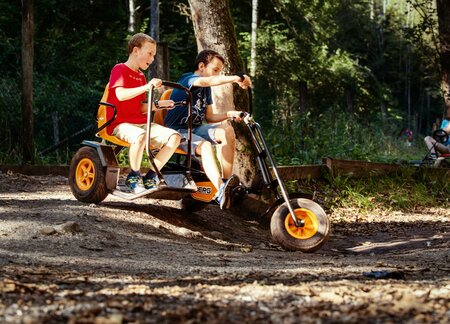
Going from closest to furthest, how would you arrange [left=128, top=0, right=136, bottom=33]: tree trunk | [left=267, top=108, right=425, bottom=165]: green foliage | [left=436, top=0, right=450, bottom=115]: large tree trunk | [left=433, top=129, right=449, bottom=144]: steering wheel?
[left=267, top=108, right=425, bottom=165]: green foliage
[left=433, top=129, right=449, bottom=144]: steering wheel
[left=436, top=0, right=450, bottom=115]: large tree trunk
[left=128, top=0, right=136, bottom=33]: tree trunk

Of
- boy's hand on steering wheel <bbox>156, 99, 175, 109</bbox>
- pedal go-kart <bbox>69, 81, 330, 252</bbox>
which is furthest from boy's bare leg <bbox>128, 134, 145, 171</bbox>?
boy's hand on steering wheel <bbox>156, 99, 175, 109</bbox>

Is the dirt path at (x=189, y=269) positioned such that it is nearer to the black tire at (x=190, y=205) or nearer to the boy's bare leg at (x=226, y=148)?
the black tire at (x=190, y=205)

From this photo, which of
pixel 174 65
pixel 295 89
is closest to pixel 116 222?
pixel 174 65

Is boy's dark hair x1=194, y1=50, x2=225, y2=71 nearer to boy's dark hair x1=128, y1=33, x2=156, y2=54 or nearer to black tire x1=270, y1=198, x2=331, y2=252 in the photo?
boy's dark hair x1=128, y1=33, x2=156, y2=54

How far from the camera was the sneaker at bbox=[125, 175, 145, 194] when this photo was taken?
22.5 ft

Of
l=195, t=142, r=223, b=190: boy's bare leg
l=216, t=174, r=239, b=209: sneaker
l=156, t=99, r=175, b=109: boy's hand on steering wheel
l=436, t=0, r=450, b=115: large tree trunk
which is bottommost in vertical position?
l=216, t=174, r=239, b=209: sneaker

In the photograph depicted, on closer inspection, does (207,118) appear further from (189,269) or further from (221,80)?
(189,269)

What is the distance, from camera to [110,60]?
68.5ft

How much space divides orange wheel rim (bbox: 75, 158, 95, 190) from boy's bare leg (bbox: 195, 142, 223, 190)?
1.11 metres

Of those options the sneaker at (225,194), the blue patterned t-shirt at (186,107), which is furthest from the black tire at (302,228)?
the blue patterned t-shirt at (186,107)

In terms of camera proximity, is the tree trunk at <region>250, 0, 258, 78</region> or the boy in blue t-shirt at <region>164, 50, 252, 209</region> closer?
the boy in blue t-shirt at <region>164, 50, 252, 209</region>

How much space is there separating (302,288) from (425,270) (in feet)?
4.87

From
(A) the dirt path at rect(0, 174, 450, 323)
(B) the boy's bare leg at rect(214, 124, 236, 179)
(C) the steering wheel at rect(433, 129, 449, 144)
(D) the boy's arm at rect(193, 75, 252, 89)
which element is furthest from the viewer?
(C) the steering wheel at rect(433, 129, 449, 144)

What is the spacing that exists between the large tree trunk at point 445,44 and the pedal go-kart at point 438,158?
190cm
